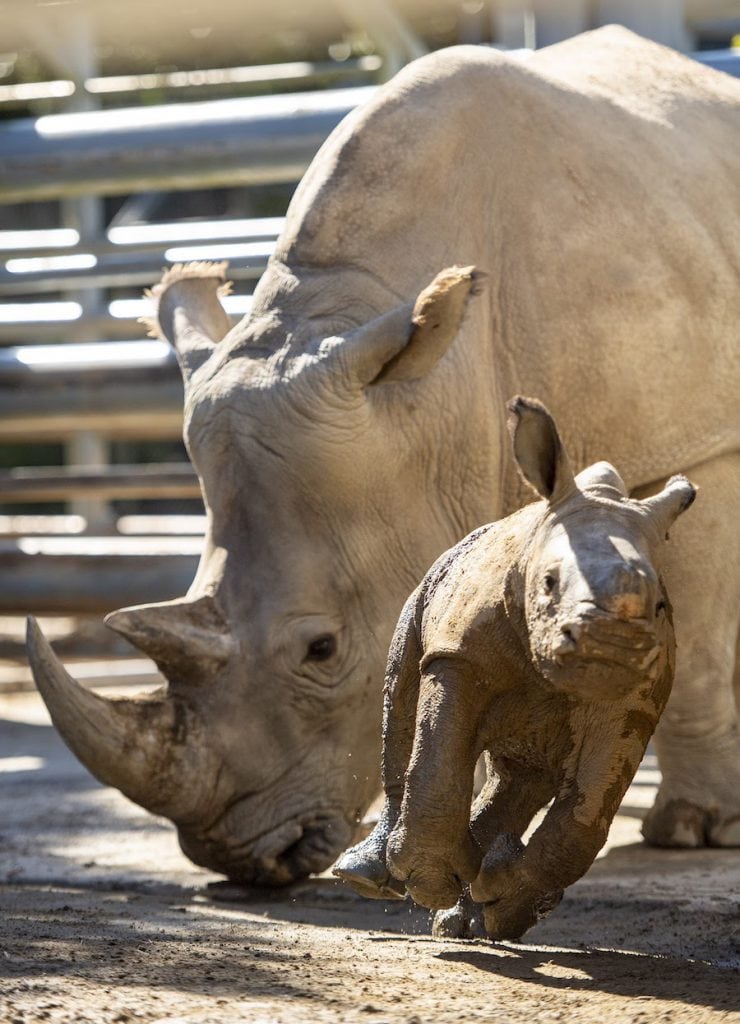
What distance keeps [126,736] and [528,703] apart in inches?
60.4

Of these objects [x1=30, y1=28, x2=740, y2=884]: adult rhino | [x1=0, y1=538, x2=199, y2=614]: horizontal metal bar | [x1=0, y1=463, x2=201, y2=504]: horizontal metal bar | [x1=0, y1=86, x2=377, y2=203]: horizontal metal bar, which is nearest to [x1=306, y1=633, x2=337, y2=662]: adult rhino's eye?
[x1=30, y1=28, x2=740, y2=884]: adult rhino

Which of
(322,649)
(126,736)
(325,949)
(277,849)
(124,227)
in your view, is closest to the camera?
(325,949)

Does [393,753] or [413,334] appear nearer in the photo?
[393,753]

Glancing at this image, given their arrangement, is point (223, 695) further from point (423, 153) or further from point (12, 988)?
point (12, 988)

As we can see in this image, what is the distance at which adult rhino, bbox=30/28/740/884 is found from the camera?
4.82 m

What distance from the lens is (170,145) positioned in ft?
25.0

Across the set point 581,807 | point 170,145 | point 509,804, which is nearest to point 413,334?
point 509,804

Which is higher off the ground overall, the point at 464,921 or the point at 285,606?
the point at 285,606

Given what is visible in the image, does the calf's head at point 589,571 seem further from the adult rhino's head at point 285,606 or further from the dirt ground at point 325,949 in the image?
the adult rhino's head at point 285,606

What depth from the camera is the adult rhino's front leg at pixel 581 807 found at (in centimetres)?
326

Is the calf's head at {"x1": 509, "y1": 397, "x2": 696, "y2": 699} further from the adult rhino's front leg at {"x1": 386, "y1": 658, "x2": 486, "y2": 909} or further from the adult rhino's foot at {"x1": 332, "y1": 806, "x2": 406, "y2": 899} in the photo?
the adult rhino's foot at {"x1": 332, "y1": 806, "x2": 406, "y2": 899}

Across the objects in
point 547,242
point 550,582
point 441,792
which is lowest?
point 441,792

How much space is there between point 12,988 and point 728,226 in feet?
11.2

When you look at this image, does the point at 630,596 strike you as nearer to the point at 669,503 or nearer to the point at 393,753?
the point at 669,503
